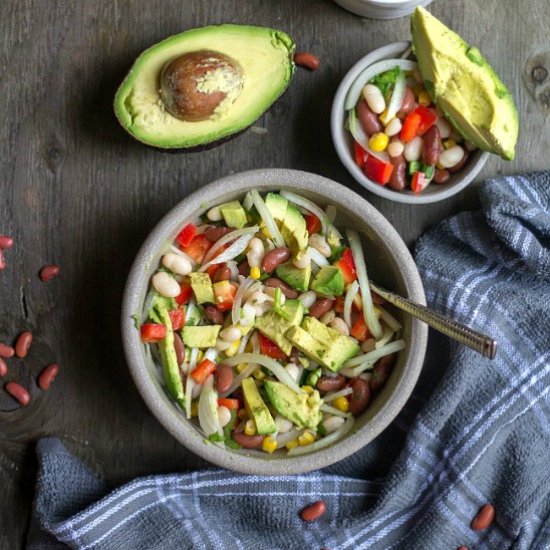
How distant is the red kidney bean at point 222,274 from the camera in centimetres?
185

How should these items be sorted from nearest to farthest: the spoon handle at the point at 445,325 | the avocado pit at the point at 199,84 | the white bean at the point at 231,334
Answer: the spoon handle at the point at 445,325, the avocado pit at the point at 199,84, the white bean at the point at 231,334

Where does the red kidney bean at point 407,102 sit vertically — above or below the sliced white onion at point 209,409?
above

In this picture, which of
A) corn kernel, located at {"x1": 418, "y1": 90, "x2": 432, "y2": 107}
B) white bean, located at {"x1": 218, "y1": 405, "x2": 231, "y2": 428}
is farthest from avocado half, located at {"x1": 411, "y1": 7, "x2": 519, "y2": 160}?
white bean, located at {"x1": 218, "y1": 405, "x2": 231, "y2": 428}

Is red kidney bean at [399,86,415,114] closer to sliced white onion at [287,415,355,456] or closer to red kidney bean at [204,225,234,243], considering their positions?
red kidney bean at [204,225,234,243]

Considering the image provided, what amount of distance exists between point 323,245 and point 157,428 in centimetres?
58

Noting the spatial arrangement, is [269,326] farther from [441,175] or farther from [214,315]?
[441,175]

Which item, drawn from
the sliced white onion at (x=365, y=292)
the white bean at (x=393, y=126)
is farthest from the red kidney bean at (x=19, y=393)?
the white bean at (x=393, y=126)

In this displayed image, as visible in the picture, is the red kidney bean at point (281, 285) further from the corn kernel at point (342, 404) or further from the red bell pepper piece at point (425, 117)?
the red bell pepper piece at point (425, 117)

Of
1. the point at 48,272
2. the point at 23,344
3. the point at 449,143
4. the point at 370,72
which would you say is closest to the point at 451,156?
the point at 449,143

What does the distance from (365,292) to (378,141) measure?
329 mm

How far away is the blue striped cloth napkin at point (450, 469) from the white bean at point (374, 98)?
313 mm

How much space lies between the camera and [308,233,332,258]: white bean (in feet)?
6.11

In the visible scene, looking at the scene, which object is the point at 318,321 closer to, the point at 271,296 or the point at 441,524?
the point at 271,296

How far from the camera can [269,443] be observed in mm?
1854
